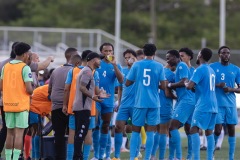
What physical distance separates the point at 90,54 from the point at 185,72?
2.12 m

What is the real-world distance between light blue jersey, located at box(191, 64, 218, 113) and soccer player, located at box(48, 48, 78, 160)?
2.55 m

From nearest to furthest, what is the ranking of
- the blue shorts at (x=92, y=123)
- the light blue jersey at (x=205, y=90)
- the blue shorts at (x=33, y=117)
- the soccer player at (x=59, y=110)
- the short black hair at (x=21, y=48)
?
the short black hair at (x=21, y=48), the light blue jersey at (x=205, y=90), the blue shorts at (x=92, y=123), the soccer player at (x=59, y=110), the blue shorts at (x=33, y=117)

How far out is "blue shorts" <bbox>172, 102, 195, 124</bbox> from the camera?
19.5m

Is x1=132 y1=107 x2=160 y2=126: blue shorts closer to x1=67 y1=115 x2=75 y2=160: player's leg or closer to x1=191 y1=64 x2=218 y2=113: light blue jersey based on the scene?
x1=191 y1=64 x2=218 y2=113: light blue jersey

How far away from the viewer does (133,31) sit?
62.6 m

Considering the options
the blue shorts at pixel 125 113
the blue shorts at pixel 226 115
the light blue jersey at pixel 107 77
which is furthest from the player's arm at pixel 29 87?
the blue shorts at pixel 226 115

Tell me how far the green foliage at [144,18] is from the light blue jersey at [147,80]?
1644 inches

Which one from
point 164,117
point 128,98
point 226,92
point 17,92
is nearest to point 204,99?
point 226,92

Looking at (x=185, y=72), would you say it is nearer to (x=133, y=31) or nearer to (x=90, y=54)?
(x=90, y=54)

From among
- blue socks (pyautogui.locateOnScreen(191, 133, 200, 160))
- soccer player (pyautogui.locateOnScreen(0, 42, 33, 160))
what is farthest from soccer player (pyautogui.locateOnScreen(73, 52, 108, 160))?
blue socks (pyautogui.locateOnScreen(191, 133, 200, 160))

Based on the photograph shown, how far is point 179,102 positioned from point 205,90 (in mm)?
1341

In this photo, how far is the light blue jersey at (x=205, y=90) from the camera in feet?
60.2

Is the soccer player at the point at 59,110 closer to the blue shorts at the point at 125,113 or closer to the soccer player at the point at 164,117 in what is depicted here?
the blue shorts at the point at 125,113

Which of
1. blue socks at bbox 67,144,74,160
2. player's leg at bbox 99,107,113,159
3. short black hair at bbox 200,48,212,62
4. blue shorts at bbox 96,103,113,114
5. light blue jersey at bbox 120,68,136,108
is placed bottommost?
blue socks at bbox 67,144,74,160
